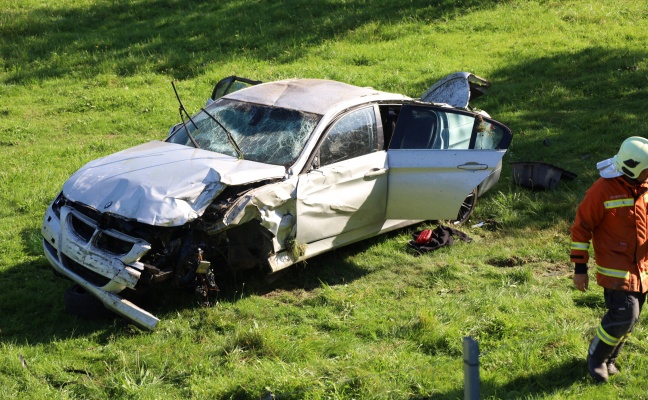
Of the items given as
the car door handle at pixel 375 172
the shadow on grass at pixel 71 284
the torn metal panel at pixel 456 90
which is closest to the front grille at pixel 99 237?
the shadow on grass at pixel 71 284

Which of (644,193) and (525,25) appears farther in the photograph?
(525,25)

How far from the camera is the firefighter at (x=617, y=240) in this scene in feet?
16.2

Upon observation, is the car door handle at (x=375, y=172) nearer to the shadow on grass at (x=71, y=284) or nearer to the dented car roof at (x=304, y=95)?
the dented car roof at (x=304, y=95)

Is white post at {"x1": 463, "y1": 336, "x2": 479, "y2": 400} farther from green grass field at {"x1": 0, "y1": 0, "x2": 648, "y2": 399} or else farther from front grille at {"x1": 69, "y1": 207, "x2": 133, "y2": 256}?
front grille at {"x1": 69, "y1": 207, "x2": 133, "y2": 256}

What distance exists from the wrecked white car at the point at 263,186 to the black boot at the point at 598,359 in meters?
2.61

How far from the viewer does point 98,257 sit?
5.96 meters

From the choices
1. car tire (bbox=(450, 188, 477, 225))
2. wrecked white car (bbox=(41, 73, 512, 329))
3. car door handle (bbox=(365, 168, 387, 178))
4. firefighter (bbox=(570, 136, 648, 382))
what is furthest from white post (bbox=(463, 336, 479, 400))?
car tire (bbox=(450, 188, 477, 225))

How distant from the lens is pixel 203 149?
7227 mm

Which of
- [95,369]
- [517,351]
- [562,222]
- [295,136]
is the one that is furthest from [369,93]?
[95,369]

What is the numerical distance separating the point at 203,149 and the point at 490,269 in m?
2.99

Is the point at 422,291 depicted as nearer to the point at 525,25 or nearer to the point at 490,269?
the point at 490,269

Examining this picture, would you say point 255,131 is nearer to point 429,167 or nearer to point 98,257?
point 429,167

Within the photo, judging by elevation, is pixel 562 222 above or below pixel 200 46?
below

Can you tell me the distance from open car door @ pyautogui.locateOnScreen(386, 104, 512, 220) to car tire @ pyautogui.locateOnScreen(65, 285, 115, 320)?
2.93m
